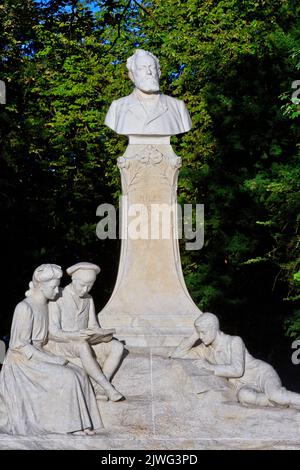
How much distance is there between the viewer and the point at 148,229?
11398mm

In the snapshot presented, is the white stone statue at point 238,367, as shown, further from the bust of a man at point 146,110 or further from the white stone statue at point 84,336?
the bust of a man at point 146,110

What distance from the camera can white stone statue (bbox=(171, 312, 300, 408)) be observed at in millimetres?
9938

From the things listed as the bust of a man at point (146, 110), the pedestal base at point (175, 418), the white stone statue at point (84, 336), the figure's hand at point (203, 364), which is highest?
the bust of a man at point (146, 110)

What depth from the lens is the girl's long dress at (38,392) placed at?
970 centimetres

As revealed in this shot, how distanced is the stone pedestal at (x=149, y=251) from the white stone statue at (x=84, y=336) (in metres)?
0.60

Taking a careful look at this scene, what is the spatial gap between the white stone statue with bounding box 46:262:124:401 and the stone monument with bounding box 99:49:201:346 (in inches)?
22.9

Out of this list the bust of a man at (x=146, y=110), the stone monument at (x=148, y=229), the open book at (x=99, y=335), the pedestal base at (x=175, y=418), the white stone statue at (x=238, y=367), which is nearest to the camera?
the pedestal base at (x=175, y=418)

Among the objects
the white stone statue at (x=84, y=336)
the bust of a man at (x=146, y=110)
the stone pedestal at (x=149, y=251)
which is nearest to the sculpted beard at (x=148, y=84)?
the bust of a man at (x=146, y=110)

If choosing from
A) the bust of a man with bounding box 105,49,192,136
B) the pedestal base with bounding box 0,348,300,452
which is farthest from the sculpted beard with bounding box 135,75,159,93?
the pedestal base with bounding box 0,348,300,452

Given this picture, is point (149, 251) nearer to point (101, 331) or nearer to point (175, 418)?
point (101, 331)

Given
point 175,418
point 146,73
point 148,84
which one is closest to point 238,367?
point 175,418

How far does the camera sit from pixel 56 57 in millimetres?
24859

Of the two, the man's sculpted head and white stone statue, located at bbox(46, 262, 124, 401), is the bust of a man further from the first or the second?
white stone statue, located at bbox(46, 262, 124, 401)

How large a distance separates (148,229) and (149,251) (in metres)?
0.24
